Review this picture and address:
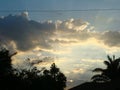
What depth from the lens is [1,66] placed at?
43.1 metres

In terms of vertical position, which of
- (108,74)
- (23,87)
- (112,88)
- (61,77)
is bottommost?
(112,88)

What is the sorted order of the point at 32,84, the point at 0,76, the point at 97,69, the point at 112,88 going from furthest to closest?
the point at 97,69
the point at 32,84
the point at 0,76
the point at 112,88

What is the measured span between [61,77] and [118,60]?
26.1 m

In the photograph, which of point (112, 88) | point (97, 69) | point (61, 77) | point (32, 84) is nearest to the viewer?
point (112, 88)

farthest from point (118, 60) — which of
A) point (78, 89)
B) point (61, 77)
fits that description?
point (61, 77)

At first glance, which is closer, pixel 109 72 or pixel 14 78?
pixel 14 78

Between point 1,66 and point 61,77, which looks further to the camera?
point 61,77

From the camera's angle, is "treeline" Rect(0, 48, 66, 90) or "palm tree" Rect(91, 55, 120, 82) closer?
"treeline" Rect(0, 48, 66, 90)

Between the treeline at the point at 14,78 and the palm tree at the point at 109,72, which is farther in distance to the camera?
the palm tree at the point at 109,72

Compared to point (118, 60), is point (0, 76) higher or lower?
lower

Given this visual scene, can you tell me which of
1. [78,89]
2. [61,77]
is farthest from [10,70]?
[61,77]

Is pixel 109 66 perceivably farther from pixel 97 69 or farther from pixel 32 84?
pixel 32 84

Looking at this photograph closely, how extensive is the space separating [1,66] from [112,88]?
44.5 ft

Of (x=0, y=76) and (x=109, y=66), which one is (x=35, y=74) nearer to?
(x=109, y=66)
